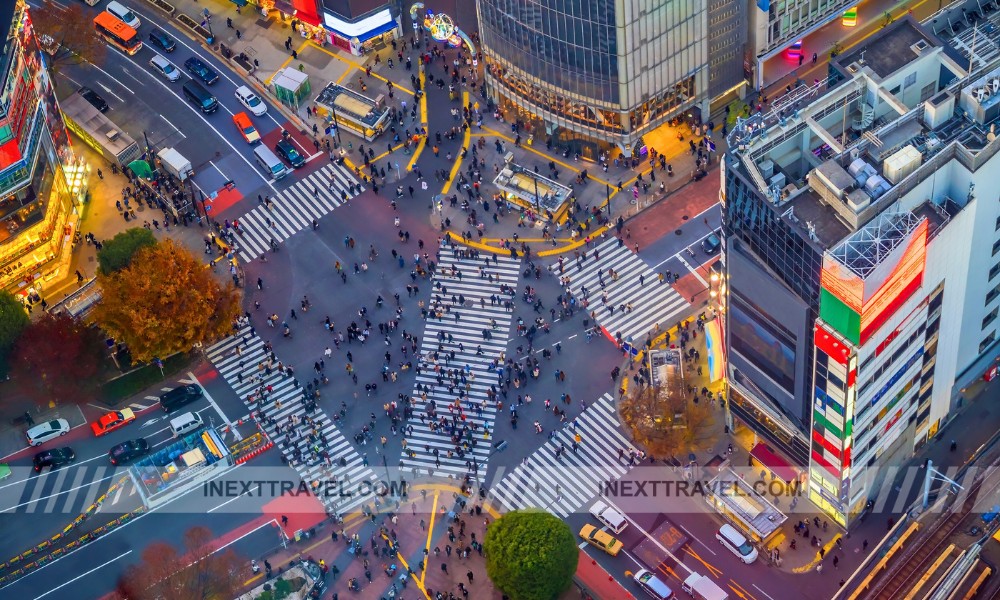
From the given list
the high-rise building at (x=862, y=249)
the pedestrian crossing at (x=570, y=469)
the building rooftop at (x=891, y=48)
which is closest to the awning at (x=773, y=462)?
the high-rise building at (x=862, y=249)

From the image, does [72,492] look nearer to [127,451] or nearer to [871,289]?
[127,451]

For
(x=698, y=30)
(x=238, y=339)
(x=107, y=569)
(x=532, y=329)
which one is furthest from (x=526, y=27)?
(x=107, y=569)

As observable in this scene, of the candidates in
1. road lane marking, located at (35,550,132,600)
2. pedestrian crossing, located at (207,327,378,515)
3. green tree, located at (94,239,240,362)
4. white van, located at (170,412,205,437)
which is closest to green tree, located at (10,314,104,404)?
green tree, located at (94,239,240,362)

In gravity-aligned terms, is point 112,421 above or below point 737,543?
above

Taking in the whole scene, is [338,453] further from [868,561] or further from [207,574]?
[868,561]

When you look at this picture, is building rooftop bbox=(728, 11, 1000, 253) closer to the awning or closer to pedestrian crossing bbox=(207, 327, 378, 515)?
the awning

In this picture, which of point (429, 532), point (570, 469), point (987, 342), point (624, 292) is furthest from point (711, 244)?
point (429, 532)

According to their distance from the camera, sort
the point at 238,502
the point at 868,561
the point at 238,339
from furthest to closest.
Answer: the point at 238,339 → the point at 238,502 → the point at 868,561
